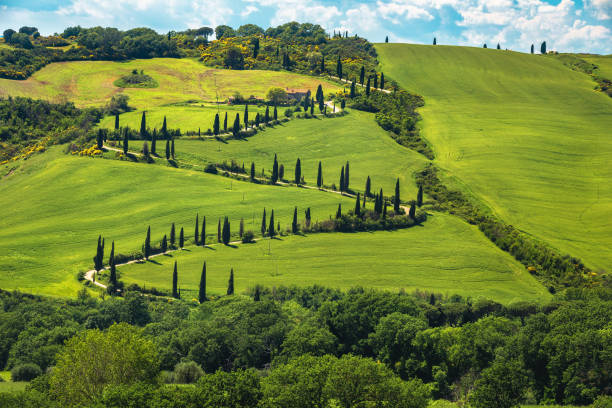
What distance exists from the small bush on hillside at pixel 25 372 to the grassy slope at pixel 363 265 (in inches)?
1872

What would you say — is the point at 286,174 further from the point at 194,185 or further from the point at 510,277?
the point at 510,277

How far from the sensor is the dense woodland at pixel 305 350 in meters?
59.3

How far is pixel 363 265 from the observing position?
470 feet

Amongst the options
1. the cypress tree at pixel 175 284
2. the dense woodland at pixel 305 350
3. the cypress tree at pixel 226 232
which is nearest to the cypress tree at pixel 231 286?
the dense woodland at pixel 305 350

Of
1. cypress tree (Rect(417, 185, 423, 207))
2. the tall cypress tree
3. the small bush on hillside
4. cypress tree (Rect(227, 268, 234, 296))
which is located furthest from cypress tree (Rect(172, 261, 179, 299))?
cypress tree (Rect(417, 185, 423, 207))

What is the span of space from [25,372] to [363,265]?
76.9 m

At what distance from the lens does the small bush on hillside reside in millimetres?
84438

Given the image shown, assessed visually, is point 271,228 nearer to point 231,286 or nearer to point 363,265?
point 363,265

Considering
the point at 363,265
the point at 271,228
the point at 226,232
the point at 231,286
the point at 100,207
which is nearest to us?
the point at 231,286

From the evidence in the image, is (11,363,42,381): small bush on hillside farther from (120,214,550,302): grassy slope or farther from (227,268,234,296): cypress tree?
(227,268,234,296): cypress tree

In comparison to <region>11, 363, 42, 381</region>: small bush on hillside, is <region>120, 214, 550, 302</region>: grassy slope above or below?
above

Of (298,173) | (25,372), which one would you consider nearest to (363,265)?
(298,173)

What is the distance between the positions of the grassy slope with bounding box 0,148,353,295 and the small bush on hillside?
1934 inches

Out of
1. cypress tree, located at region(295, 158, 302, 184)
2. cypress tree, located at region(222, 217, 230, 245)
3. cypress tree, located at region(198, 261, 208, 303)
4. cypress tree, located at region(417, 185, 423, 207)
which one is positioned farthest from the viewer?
cypress tree, located at region(295, 158, 302, 184)
